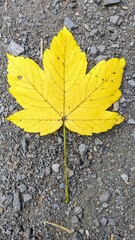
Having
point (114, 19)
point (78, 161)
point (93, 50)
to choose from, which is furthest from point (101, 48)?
point (78, 161)

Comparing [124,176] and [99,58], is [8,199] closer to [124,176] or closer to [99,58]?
[124,176]

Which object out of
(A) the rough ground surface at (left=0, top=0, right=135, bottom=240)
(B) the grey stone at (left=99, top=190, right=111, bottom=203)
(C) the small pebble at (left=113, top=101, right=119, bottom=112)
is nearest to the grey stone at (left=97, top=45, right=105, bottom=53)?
(A) the rough ground surface at (left=0, top=0, right=135, bottom=240)

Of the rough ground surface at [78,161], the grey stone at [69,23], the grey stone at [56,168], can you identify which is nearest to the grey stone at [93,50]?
the rough ground surface at [78,161]

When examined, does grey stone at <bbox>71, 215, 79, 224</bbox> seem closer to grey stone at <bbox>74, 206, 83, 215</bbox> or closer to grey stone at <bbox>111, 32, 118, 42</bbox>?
grey stone at <bbox>74, 206, 83, 215</bbox>

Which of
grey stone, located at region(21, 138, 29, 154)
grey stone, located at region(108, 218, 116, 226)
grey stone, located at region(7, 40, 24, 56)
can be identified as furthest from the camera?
grey stone, located at region(7, 40, 24, 56)

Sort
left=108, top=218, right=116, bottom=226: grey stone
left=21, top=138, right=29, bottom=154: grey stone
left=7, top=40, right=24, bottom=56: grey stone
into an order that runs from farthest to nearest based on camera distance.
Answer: left=7, top=40, right=24, bottom=56: grey stone < left=21, top=138, right=29, bottom=154: grey stone < left=108, top=218, right=116, bottom=226: grey stone

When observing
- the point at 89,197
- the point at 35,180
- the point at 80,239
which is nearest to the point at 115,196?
the point at 89,197

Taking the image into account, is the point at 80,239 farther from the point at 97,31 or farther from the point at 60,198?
the point at 97,31
